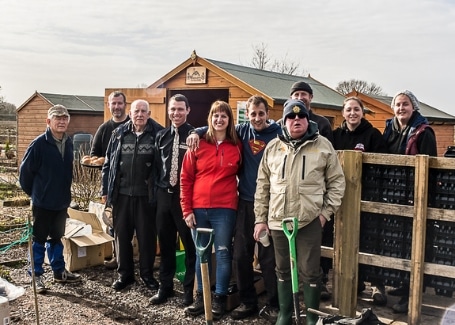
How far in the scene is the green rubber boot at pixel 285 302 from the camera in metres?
3.84

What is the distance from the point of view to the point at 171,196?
467 centimetres

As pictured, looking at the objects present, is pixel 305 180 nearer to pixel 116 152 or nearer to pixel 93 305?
pixel 116 152

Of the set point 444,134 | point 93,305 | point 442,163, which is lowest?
point 93,305

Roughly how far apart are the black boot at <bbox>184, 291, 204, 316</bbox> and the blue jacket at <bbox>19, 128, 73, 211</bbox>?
1785 millimetres

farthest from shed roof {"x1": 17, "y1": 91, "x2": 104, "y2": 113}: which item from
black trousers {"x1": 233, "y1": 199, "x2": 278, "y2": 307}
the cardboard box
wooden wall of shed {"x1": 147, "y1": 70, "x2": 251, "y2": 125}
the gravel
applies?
black trousers {"x1": 233, "y1": 199, "x2": 278, "y2": 307}

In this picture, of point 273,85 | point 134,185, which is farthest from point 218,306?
point 273,85

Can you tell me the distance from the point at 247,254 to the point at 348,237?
872mm

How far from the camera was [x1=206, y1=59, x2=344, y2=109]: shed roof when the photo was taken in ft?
32.8

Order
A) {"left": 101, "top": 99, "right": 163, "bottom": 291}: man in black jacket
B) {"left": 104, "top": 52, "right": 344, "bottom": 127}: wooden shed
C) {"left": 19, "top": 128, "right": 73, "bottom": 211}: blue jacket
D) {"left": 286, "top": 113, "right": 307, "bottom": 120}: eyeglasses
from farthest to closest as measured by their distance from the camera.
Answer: {"left": 104, "top": 52, "right": 344, "bottom": 127}: wooden shed
{"left": 19, "top": 128, "right": 73, "bottom": 211}: blue jacket
{"left": 101, "top": 99, "right": 163, "bottom": 291}: man in black jacket
{"left": 286, "top": 113, "right": 307, "bottom": 120}: eyeglasses

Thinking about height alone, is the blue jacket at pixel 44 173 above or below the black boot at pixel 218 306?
above

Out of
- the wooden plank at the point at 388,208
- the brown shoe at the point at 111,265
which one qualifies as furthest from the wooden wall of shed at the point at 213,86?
the wooden plank at the point at 388,208

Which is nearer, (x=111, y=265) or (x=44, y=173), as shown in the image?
(x=44, y=173)

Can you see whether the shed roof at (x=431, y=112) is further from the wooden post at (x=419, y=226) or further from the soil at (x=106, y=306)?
the wooden post at (x=419, y=226)

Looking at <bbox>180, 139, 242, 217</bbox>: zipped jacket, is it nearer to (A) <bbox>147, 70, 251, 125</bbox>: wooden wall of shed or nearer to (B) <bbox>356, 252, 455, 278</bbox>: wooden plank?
(B) <bbox>356, 252, 455, 278</bbox>: wooden plank
